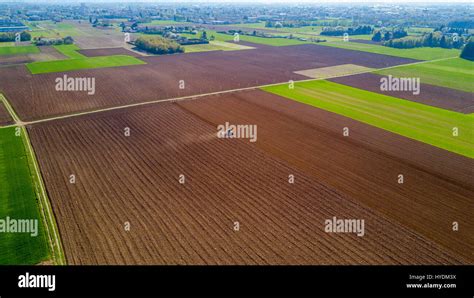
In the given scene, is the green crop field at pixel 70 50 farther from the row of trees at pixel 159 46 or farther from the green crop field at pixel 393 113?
the green crop field at pixel 393 113

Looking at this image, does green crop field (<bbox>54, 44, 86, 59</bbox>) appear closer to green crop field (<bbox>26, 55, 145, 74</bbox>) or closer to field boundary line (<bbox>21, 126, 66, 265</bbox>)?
green crop field (<bbox>26, 55, 145, 74</bbox>)

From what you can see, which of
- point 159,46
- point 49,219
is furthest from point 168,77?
point 49,219

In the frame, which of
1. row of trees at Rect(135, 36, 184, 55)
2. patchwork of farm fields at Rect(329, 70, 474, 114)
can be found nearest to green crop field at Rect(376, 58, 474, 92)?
patchwork of farm fields at Rect(329, 70, 474, 114)

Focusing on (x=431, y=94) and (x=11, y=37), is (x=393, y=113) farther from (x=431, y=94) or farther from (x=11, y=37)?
(x=11, y=37)

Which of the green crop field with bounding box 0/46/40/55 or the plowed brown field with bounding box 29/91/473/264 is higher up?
the green crop field with bounding box 0/46/40/55

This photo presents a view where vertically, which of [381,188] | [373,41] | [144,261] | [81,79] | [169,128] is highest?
[373,41]

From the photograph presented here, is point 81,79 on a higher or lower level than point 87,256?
higher

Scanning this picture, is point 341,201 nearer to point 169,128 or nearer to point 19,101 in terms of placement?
point 169,128

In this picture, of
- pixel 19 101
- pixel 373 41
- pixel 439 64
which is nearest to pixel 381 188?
pixel 19 101
